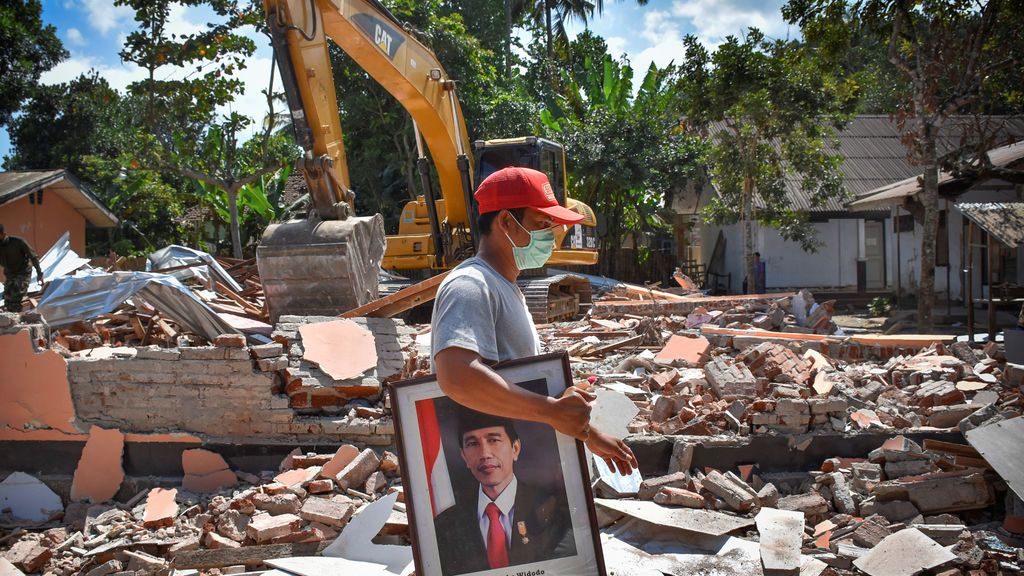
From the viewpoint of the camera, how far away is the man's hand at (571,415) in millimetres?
2037

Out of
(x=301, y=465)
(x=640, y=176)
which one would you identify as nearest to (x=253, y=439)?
(x=301, y=465)

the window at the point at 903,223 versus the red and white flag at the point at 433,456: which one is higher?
the window at the point at 903,223

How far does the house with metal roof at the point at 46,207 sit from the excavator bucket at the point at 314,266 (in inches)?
503

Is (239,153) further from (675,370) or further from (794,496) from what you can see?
(794,496)

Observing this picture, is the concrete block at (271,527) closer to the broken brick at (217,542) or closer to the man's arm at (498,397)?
the broken brick at (217,542)

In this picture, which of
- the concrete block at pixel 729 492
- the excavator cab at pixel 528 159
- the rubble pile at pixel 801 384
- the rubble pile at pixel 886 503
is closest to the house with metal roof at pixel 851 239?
the excavator cab at pixel 528 159

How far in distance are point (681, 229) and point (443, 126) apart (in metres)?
15.7

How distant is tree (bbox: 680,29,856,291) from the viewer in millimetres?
14570

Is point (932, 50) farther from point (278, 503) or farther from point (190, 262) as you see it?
point (190, 262)

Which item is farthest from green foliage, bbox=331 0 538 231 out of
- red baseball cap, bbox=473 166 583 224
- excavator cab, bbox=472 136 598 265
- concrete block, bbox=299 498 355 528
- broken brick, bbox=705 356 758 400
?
red baseball cap, bbox=473 166 583 224

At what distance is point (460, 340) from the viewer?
2.00 metres

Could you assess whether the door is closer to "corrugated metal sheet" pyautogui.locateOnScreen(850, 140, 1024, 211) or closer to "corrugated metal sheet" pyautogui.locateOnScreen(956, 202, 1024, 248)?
"corrugated metal sheet" pyautogui.locateOnScreen(850, 140, 1024, 211)

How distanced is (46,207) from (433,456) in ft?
68.1

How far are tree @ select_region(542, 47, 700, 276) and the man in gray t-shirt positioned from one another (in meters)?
18.8
